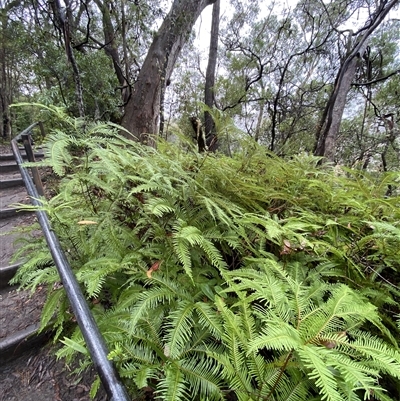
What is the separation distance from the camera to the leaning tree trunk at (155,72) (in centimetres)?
473

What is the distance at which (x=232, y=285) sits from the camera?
2.98ft

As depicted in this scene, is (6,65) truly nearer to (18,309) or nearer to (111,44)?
(111,44)

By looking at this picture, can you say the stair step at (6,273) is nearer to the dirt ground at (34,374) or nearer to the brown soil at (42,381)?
the dirt ground at (34,374)

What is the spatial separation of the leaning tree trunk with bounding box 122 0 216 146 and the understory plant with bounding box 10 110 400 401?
11.4ft

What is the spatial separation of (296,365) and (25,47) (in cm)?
Result: 748

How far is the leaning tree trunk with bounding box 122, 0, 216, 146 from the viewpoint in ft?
15.5

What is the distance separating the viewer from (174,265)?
1133mm

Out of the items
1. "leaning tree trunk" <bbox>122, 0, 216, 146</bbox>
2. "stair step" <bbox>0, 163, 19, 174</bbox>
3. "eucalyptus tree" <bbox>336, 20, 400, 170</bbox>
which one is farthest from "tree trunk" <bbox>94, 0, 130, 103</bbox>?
"eucalyptus tree" <bbox>336, 20, 400, 170</bbox>

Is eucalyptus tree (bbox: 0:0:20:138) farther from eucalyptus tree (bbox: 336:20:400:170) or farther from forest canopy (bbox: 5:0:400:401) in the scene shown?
eucalyptus tree (bbox: 336:20:400:170)

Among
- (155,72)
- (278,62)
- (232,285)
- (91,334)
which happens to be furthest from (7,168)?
(278,62)

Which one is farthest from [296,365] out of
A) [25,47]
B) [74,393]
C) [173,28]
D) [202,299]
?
[25,47]

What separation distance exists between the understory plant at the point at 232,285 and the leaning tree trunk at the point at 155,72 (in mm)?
3474

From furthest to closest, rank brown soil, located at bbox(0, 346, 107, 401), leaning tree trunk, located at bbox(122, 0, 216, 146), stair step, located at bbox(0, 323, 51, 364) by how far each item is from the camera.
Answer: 1. leaning tree trunk, located at bbox(122, 0, 216, 146)
2. stair step, located at bbox(0, 323, 51, 364)
3. brown soil, located at bbox(0, 346, 107, 401)

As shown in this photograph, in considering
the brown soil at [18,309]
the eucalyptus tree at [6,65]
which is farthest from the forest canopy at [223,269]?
the eucalyptus tree at [6,65]
